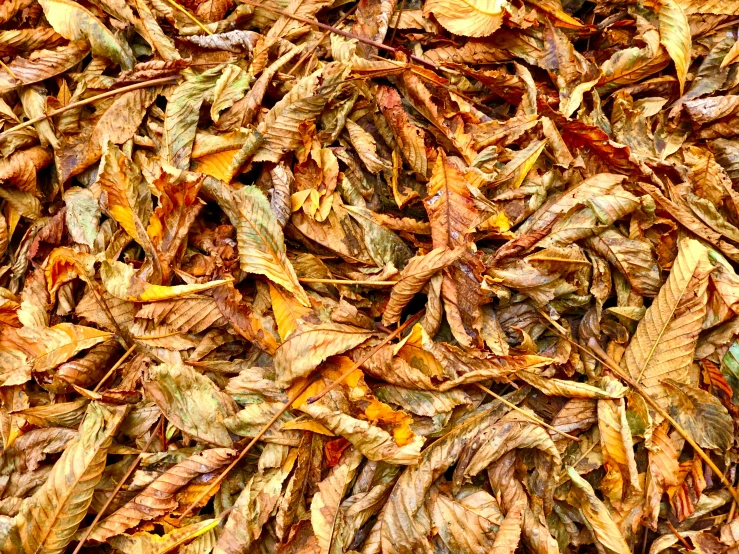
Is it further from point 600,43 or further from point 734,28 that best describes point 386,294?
point 734,28

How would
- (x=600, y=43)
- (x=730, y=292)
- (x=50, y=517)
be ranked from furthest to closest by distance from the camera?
(x=600, y=43) → (x=730, y=292) → (x=50, y=517)

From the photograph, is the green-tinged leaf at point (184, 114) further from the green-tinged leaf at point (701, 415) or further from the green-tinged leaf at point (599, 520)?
the green-tinged leaf at point (701, 415)

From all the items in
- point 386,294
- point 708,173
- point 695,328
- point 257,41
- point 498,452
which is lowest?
point 498,452

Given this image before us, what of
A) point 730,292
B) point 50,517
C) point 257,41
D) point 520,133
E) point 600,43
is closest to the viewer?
point 50,517

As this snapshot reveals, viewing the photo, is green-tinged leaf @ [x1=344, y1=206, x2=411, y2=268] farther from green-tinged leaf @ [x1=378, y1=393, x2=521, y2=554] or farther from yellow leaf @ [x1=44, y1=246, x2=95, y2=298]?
yellow leaf @ [x1=44, y1=246, x2=95, y2=298]

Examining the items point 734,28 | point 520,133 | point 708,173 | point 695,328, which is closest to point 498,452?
point 695,328

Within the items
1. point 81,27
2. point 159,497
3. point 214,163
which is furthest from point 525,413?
point 81,27

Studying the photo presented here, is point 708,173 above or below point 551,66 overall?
below

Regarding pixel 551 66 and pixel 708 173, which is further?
pixel 551 66

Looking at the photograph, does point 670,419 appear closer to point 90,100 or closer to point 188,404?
point 188,404
